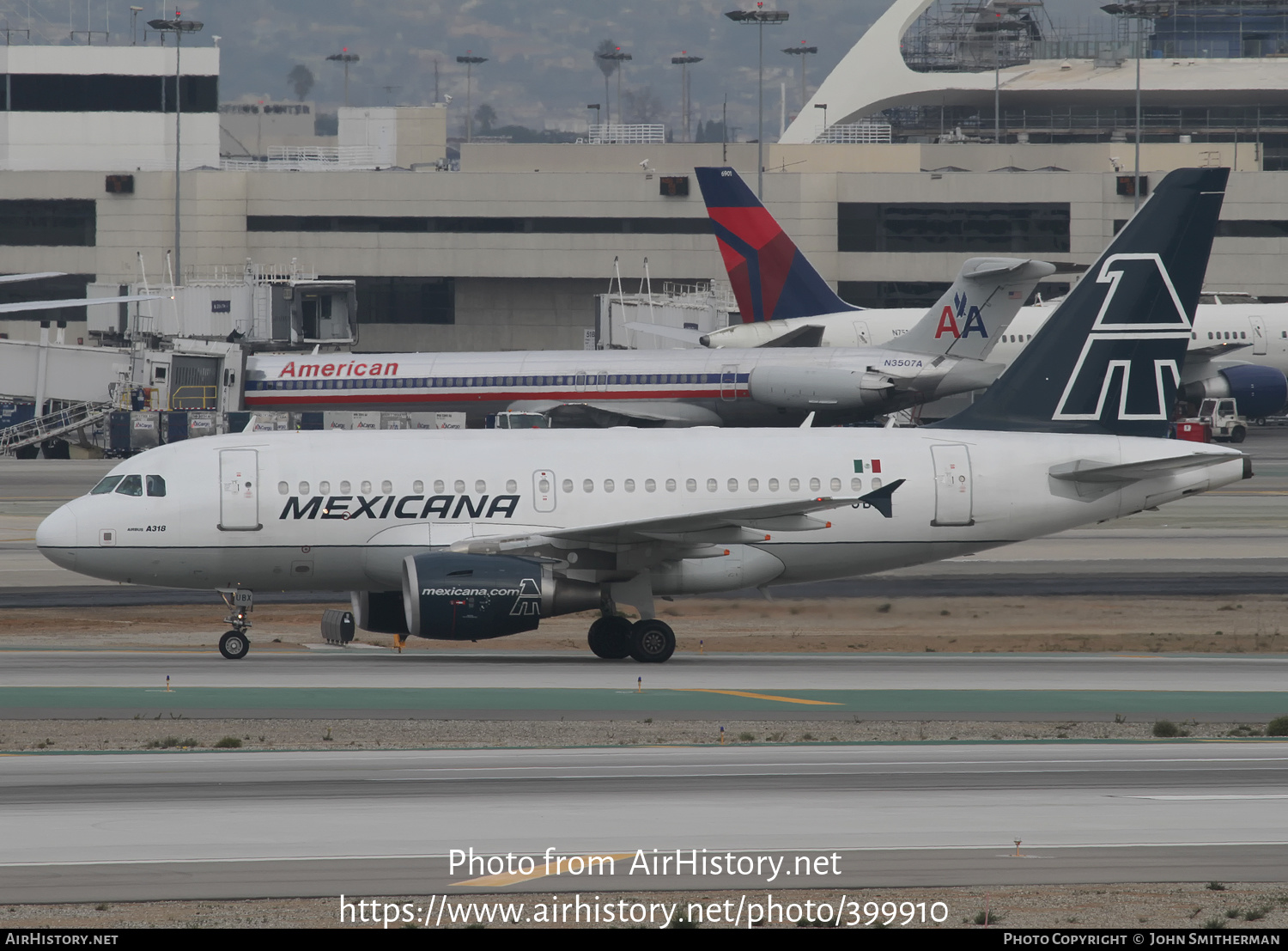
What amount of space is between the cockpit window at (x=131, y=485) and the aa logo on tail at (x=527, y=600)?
7.00 meters

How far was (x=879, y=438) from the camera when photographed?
97.5ft

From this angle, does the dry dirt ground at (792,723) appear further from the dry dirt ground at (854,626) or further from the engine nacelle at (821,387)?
the engine nacelle at (821,387)

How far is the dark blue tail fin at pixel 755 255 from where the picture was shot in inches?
2852

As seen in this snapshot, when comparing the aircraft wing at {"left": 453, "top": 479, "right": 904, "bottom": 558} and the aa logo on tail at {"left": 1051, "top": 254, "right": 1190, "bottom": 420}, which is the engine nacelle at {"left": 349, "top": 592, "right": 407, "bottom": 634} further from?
the aa logo on tail at {"left": 1051, "top": 254, "right": 1190, "bottom": 420}

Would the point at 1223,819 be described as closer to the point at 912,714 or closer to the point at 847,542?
the point at 912,714

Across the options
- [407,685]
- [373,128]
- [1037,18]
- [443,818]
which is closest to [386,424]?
[407,685]

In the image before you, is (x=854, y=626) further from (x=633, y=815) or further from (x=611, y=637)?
(x=633, y=815)

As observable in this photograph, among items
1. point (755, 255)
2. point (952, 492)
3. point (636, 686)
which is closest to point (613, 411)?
point (755, 255)

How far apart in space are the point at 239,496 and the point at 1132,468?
15679 mm

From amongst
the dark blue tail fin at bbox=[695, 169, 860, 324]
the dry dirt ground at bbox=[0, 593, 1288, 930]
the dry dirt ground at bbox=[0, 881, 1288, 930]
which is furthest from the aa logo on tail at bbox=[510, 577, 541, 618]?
the dark blue tail fin at bbox=[695, 169, 860, 324]

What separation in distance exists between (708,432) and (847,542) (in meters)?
3.25

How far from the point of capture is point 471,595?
86.1ft

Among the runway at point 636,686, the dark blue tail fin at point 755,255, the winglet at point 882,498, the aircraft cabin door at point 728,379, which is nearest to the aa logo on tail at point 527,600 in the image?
the runway at point 636,686
